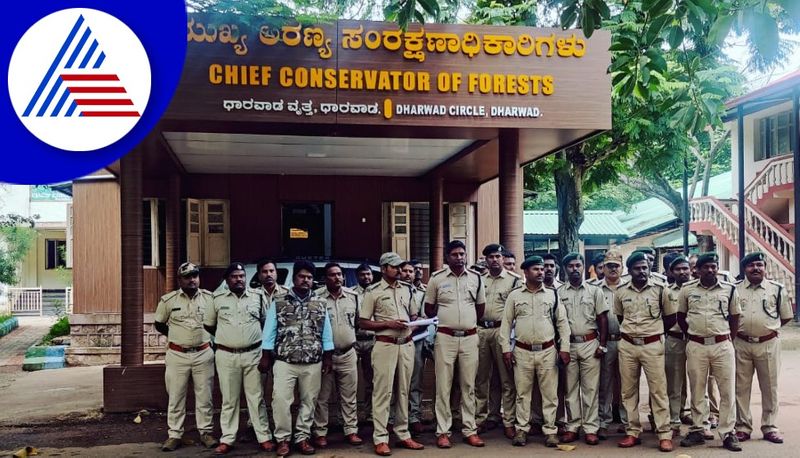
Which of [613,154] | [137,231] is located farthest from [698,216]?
[137,231]

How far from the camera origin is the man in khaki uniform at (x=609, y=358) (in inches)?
272

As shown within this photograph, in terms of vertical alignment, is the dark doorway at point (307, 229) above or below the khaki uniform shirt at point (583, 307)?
above

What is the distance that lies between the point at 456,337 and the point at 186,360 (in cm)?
235

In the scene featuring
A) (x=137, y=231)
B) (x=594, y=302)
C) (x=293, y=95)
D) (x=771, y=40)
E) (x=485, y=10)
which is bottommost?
(x=594, y=302)

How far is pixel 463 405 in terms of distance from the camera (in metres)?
6.65

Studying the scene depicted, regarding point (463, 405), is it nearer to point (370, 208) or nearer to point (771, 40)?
point (771, 40)

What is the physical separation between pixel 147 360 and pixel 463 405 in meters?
7.04

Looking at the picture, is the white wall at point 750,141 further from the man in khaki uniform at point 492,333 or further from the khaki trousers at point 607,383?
the man in khaki uniform at point 492,333

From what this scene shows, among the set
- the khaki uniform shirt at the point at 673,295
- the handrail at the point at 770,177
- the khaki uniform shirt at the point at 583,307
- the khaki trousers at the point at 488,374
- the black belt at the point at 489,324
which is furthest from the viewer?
the handrail at the point at 770,177

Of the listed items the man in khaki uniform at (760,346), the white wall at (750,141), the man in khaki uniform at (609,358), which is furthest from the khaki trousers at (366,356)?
the white wall at (750,141)

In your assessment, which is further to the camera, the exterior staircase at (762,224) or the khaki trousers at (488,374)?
the exterior staircase at (762,224)

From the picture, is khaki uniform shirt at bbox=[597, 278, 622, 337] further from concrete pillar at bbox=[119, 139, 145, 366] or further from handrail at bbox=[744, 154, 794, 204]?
handrail at bbox=[744, 154, 794, 204]

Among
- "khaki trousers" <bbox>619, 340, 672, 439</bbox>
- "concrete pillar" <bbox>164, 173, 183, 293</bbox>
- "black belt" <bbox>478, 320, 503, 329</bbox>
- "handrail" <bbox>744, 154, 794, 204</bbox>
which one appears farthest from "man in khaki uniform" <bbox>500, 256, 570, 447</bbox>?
"handrail" <bbox>744, 154, 794, 204</bbox>

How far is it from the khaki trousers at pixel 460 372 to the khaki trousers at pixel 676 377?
1793 millimetres
